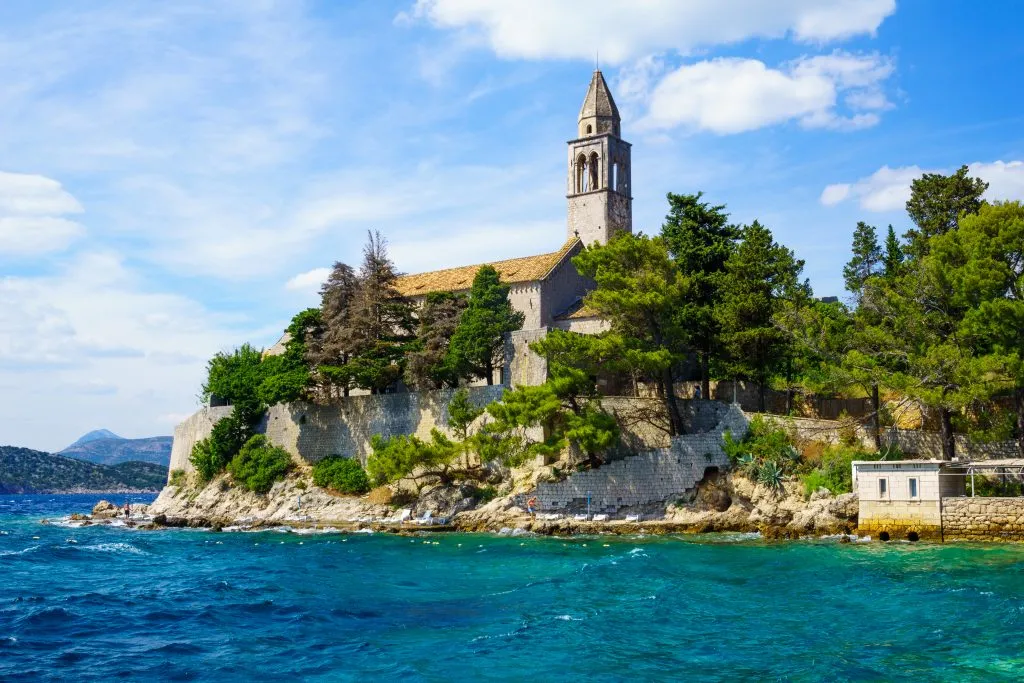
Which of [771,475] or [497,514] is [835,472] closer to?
[771,475]

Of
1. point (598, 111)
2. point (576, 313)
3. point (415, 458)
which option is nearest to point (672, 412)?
point (576, 313)

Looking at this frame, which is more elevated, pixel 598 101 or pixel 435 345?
pixel 598 101

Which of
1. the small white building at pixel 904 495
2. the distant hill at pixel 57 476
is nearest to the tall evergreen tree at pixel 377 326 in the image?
the small white building at pixel 904 495

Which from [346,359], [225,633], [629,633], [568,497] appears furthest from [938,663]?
[346,359]

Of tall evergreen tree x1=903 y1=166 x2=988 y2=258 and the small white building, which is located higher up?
tall evergreen tree x1=903 y1=166 x2=988 y2=258

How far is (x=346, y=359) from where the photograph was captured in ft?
135

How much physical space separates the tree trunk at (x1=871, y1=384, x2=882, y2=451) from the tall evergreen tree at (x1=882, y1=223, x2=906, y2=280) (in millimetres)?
5197

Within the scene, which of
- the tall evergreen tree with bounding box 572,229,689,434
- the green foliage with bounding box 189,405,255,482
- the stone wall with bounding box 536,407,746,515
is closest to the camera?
the stone wall with bounding box 536,407,746,515

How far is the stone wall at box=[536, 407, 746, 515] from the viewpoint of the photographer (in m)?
33.2

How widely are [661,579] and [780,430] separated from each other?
13.0 meters

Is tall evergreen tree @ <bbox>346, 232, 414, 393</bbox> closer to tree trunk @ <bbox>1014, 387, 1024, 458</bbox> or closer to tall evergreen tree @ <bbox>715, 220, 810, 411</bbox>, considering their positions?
tall evergreen tree @ <bbox>715, 220, 810, 411</bbox>

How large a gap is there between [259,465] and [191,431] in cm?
839

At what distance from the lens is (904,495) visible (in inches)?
1085

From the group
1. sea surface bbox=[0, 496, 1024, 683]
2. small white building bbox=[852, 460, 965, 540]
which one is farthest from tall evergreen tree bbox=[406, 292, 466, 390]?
small white building bbox=[852, 460, 965, 540]
